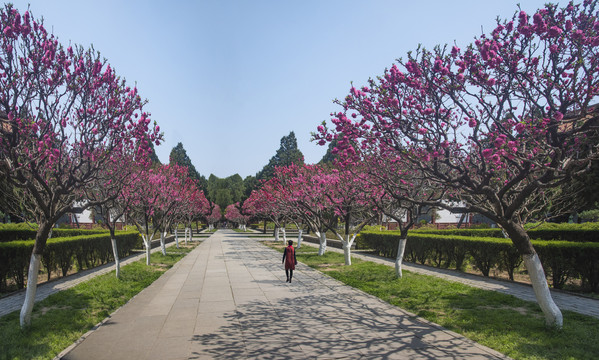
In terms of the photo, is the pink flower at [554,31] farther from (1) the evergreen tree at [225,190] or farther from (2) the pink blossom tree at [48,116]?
(1) the evergreen tree at [225,190]

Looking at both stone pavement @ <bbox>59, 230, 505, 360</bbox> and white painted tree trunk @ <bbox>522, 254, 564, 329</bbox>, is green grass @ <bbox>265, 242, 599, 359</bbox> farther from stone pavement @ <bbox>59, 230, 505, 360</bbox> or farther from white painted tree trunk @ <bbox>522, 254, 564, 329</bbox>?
stone pavement @ <bbox>59, 230, 505, 360</bbox>

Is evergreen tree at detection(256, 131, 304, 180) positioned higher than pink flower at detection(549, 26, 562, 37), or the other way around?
evergreen tree at detection(256, 131, 304, 180)

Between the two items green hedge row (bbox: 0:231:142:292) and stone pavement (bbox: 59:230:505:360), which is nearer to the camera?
stone pavement (bbox: 59:230:505:360)

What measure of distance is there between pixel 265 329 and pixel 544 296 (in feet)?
16.2

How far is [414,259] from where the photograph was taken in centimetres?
1908

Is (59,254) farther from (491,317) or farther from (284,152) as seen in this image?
(284,152)

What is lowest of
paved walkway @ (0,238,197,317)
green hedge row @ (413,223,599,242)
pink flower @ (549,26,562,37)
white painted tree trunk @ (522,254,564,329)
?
paved walkway @ (0,238,197,317)

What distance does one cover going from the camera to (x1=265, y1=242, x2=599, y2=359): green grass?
5906mm

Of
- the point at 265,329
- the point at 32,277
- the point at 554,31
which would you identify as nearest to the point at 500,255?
the point at 554,31

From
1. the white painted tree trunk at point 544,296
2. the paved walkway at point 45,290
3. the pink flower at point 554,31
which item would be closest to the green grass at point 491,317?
the white painted tree trunk at point 544,296

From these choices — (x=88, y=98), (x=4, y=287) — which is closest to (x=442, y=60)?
(x=88, y=98)

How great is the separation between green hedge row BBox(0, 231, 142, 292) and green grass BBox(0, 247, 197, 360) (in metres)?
1.94

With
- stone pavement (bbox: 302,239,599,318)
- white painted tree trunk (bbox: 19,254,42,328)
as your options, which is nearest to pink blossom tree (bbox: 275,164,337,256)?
stone pavement (bbox: 302,239,599,318)

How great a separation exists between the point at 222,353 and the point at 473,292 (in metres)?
7.36
